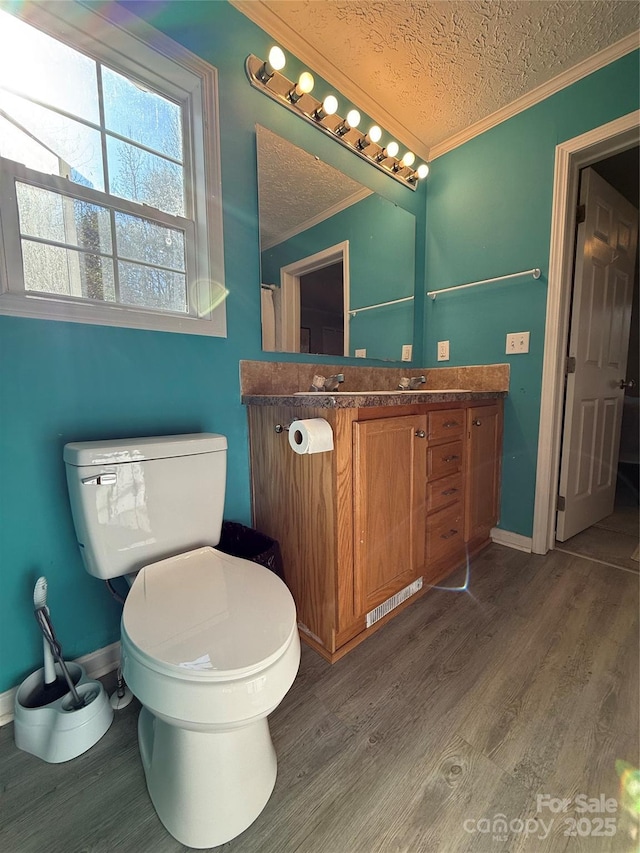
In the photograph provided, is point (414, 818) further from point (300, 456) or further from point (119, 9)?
point (119, 9)

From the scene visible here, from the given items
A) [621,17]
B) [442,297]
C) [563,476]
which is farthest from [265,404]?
[621,17]

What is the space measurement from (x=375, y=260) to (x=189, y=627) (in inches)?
77.1

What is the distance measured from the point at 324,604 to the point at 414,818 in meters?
0.53

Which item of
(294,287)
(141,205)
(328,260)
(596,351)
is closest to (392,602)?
(294,287)

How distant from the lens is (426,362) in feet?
7.49

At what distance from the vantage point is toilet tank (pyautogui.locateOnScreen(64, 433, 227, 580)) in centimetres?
92

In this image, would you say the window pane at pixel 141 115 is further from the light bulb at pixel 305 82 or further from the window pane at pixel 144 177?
the light bulb at pixel 305 82

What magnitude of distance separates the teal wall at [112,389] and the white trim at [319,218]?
10 centimetres

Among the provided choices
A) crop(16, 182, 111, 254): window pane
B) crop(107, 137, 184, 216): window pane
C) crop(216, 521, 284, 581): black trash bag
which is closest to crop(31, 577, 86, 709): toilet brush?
crop(216, 521, 284, 581): black trash bag

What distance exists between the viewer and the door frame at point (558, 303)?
64.3 inches

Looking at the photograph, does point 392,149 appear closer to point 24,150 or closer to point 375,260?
point 375,260

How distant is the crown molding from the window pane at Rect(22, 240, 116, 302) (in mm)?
1160

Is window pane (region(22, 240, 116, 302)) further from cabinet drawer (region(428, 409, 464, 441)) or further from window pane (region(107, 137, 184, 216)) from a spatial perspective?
cabinet drawer (region(428, 409, 464, 441))

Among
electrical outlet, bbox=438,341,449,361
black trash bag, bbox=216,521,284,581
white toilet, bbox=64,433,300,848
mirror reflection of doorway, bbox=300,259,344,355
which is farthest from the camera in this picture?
electrical outlet, bbox=438,341,449,361
